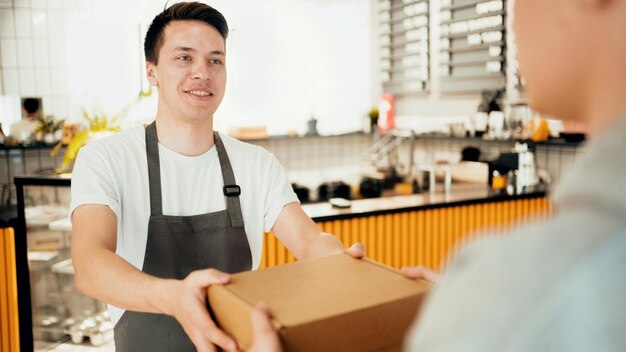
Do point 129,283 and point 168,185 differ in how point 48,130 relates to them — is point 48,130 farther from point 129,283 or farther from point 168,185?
point 129,283

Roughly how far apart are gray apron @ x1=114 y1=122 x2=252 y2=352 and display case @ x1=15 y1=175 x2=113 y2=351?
1.41m

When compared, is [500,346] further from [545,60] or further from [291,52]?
[291,52]

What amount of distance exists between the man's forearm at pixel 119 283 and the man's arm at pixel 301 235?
490mm

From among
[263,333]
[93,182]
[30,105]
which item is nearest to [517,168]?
[93,182]

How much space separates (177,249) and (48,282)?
163 cm

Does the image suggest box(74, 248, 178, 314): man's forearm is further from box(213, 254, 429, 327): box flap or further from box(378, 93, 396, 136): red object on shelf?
box(378, 93, 396, 136): red object on shelf

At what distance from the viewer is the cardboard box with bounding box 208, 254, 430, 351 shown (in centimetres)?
74

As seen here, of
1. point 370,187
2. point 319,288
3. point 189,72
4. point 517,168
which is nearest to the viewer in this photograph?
point 319,288

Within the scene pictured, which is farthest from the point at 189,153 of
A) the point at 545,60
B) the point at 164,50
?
the point at 545,60

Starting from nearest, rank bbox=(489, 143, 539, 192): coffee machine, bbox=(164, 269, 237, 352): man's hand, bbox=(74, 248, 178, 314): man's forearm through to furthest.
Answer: bbox=(164, 269, 237, 352): man's hand
bbox=(74, 248, 178, 314): man's forearm
bbox=(489, 143, 539, 192): coffee machine

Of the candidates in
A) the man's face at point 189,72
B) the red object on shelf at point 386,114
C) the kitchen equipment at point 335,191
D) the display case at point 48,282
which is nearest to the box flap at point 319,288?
the man's face at point 189,72

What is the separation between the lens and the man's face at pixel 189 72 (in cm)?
167

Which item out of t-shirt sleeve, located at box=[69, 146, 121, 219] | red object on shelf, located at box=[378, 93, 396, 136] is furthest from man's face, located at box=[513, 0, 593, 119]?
red object on shelf, located at box=[378, 93, 396, 136]

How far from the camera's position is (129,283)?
46.3 inches
